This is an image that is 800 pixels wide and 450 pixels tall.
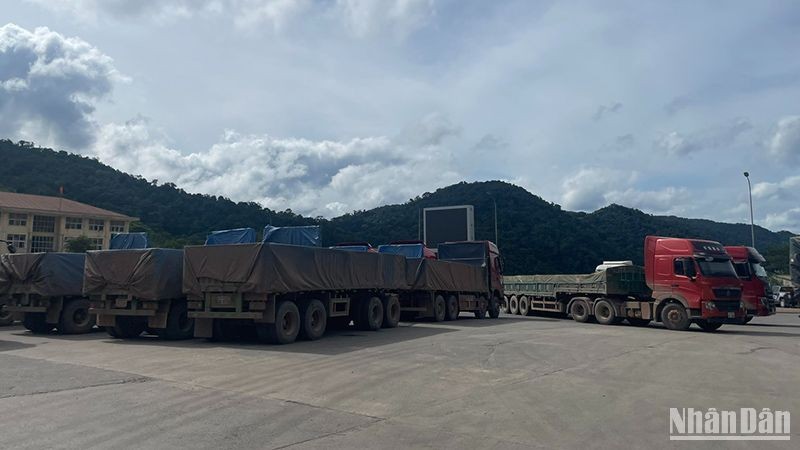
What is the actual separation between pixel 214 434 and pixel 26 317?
14.8m

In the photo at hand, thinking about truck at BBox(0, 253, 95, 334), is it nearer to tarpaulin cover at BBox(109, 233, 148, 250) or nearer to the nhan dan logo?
tarpaulin cover at BBox(109, 233, 148, 250)

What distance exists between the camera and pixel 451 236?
197 ft

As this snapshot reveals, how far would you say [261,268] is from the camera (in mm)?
14148

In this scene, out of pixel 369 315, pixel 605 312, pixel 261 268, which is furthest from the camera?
pixel 605 312

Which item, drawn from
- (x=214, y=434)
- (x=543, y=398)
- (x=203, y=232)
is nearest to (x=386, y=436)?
(x=214, y=434)

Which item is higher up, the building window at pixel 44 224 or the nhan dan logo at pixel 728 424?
the building window at pixel 44 224

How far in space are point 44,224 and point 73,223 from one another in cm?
271

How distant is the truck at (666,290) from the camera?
64.3 ft

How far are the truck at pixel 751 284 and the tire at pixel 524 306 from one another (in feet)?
29.0

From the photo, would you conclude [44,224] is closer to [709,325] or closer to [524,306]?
[524,306]

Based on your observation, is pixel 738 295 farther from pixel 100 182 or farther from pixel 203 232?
pixel 100 182

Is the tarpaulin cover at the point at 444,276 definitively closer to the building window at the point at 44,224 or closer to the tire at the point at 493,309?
the tire at the point at 493,309

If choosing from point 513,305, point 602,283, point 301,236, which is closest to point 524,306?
point 513,305

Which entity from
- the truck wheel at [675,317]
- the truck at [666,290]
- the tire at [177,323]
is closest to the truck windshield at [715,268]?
the truck at [666,290]
